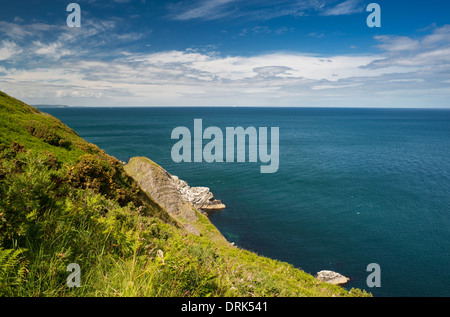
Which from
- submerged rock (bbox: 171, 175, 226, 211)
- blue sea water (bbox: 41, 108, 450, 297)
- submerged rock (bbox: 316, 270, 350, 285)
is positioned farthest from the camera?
submerged rock (bbox: 171, 175, 226, 211)

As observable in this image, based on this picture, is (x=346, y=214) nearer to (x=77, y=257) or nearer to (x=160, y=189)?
(x=160, y=189)

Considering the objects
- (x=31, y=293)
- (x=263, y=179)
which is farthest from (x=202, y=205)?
(x=31, y=293)

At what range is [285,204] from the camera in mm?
53906

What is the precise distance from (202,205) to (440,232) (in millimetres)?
41095

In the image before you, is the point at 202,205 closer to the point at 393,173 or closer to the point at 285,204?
the point at 285,204

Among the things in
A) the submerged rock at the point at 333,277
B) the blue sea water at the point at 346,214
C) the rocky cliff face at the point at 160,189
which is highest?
the rocky cliff face at the point at 160,189

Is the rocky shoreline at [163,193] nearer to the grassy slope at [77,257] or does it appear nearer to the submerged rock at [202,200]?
the submerged rock at [202,200]

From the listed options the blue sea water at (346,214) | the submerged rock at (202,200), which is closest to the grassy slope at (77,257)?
the blue sea water at (346,214)

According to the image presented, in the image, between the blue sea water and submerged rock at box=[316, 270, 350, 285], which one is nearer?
submerged rock at box=[316, 270, 350, 285]

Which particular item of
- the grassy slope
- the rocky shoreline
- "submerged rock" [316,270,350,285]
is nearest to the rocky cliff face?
the rocky shoreline

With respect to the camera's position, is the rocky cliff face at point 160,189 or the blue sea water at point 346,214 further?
the blue sea water at point 346,214

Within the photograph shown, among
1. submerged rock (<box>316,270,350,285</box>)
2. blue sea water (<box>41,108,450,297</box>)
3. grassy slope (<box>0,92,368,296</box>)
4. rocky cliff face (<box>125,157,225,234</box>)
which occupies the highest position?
grassy slope (<box>0,92,368,296</box>)

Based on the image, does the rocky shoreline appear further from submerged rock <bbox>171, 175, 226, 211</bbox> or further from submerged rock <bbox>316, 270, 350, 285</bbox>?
submerged rock <bbox>171, 175, 226, 211</bbox>

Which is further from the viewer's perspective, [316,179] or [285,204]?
[316,179]
